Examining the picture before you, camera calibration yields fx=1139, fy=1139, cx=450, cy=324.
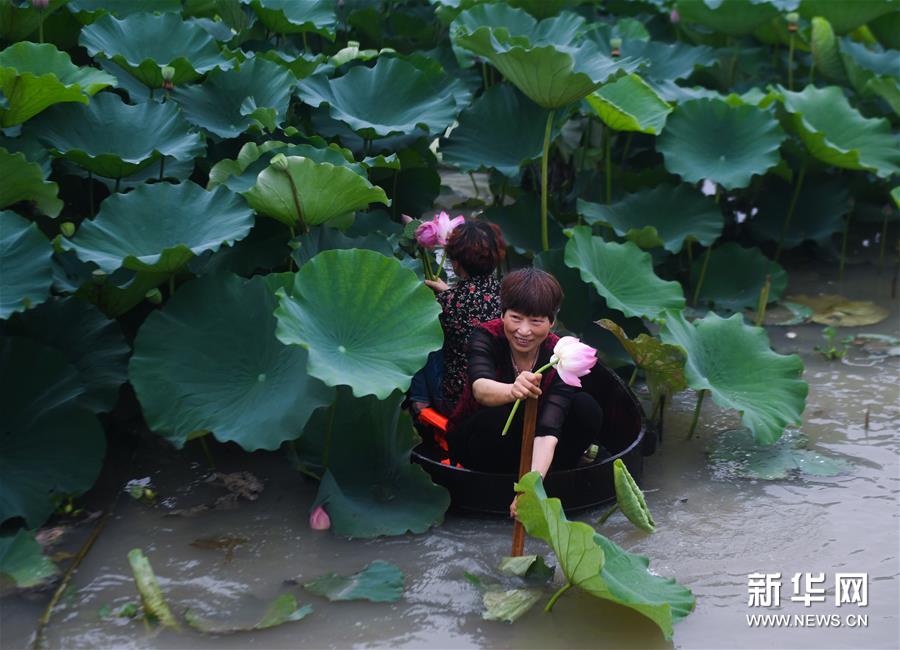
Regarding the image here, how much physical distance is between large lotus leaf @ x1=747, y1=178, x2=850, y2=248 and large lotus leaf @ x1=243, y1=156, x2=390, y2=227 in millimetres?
2783

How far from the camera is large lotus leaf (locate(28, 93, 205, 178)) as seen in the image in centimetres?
381

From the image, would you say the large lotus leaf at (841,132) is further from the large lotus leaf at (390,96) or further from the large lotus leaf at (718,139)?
the large lotus leaf at (390,96)

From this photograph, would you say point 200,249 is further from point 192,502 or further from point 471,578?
point 471,578

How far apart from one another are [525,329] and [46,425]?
4.73 feet

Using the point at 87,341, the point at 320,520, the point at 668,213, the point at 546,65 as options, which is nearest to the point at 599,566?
the point at 320,520

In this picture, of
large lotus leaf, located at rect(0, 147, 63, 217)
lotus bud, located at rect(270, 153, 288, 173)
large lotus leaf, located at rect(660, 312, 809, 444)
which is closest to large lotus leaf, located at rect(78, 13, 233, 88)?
large lotus leaf, located at rect(0, 147, 63, 217)

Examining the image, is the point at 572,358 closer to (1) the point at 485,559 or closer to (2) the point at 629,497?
(2) the point at 629,497

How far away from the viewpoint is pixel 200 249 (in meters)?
3.28

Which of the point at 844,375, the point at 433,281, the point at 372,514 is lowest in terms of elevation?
the point at 844,375

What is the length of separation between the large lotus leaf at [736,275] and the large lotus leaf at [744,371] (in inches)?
48.7

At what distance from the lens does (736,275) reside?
524cm

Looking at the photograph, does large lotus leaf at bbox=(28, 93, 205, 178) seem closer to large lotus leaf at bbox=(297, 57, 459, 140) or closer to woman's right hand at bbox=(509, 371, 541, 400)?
large lotus leaf at bbox=(297, 57, 459, 140)

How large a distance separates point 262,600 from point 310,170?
4.13 ft

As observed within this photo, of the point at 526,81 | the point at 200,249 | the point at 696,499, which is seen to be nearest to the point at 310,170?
the point at 200,249
